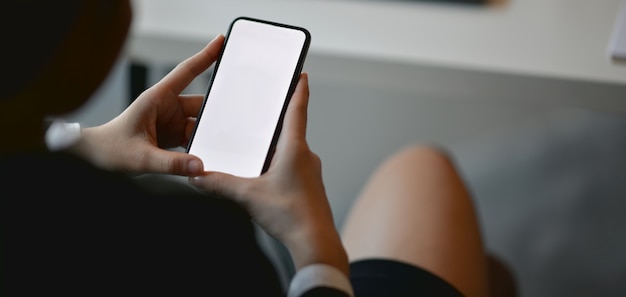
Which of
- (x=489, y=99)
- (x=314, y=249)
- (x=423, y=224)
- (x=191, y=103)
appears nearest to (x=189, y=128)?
(x=191, y=103)

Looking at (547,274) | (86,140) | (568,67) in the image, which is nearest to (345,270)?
(86,140)

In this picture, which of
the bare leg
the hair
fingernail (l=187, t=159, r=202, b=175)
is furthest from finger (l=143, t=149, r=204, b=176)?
the bare leg

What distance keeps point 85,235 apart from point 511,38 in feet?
2.03

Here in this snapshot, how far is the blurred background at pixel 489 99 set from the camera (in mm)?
812

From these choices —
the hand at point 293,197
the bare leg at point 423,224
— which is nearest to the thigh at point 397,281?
the bare leg at point 423,224

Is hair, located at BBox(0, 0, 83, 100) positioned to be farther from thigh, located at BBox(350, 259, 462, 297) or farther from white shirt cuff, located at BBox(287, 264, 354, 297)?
thigh, located at BBox(350, 259, 462, 297)

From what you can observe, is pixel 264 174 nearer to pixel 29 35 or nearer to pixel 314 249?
pixel 314 249

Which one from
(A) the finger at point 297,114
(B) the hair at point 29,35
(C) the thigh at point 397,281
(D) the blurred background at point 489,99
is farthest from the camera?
(D) the blurred background at point 489,99

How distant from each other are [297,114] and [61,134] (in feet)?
0.46

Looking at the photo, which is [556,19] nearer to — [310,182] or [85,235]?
[310,182]

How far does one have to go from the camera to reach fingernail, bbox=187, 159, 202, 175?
0.42m

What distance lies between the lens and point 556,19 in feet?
2.77

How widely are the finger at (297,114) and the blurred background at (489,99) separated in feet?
0.76

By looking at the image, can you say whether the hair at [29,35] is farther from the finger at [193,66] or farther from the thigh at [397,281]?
the thigh at [397,281]
